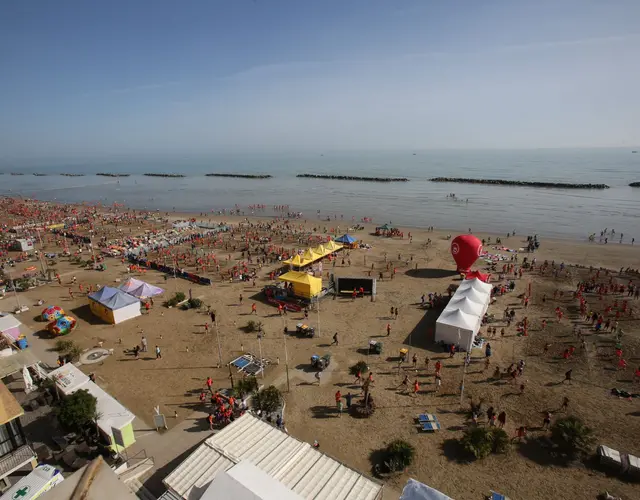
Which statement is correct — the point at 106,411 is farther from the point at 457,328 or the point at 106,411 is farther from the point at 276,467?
the point at 457,328

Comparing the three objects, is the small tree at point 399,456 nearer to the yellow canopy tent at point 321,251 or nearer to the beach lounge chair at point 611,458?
the beach lounge chair at point 611,458

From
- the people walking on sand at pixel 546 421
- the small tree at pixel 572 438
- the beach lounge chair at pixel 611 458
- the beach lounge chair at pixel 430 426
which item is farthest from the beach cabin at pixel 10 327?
the beach lounge chair at pixel 611 458

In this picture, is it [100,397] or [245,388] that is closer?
[100,397]

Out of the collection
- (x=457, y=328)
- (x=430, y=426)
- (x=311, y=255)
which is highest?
(x=311, y=255)

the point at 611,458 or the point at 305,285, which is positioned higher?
the point at 305,285

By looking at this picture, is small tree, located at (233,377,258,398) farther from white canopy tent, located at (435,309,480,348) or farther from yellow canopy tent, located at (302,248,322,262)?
yellow canopy tent, located at (302,248,322,262)

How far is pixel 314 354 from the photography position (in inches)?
795

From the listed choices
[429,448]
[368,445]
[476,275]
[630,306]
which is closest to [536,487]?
[429,448]

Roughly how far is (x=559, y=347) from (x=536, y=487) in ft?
37.1

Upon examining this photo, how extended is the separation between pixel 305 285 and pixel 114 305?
1293cm

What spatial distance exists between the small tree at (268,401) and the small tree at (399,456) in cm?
470

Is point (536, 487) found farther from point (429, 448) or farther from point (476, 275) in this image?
point (476, 275)

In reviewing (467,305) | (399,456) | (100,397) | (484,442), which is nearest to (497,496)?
(484,442)

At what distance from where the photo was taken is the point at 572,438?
13383 mm
